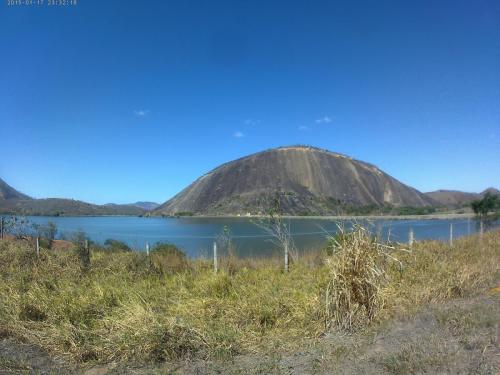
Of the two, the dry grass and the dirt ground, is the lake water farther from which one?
the dirt ground

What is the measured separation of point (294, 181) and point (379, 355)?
151m

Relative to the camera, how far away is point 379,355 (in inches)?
178

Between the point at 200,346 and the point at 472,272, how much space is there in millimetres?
5988

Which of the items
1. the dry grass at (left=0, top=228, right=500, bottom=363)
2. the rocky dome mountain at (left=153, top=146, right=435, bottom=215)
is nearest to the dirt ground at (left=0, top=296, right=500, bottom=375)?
the dry grass at (left=0, top=228, right=500, bottom=363)

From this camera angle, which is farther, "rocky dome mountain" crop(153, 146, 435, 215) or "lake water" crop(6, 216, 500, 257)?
"rocky dome mountain" crop(153, 146, 435, 215)

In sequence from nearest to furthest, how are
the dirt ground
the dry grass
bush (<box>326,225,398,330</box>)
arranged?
the dirt ground < the dry grass < bush (<box>326,225,398,330</box>)

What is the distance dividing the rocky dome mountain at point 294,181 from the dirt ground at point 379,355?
129 meters

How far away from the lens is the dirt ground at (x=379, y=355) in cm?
416

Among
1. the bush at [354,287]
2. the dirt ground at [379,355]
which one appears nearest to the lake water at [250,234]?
the bush at [354,287]

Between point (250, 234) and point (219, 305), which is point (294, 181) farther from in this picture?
point (219, 305)

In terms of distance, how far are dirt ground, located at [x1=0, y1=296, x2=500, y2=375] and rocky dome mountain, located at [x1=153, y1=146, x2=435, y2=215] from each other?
12920cm

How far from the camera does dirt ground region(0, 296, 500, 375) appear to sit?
164 inches

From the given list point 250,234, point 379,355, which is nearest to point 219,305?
point 379,355

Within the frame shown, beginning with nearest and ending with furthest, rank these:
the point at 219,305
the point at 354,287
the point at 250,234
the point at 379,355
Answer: the point at 379,355 → the point at 354,287 → the point at 219,305 → the point at 250,234
